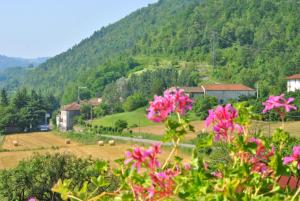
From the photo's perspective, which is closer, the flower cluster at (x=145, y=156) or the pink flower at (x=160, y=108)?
the flower cluster at (x=145, y=156)

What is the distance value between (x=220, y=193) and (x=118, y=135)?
245ft

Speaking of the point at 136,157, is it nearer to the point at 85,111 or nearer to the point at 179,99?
the point at 179,99

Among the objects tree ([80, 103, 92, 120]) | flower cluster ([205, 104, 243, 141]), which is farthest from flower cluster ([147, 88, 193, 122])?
tree ([80, 103, 92, 120])

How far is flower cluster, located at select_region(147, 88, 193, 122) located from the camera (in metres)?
3.00

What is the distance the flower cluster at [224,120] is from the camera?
122 inches

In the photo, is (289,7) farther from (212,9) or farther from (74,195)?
(74,195)

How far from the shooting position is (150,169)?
2.91m

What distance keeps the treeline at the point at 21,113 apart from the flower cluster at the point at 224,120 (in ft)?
346

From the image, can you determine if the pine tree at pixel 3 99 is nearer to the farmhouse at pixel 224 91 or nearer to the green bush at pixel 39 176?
the farmhouse at pixel 224 91

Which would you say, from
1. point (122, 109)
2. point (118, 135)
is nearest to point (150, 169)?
point (118, 135)

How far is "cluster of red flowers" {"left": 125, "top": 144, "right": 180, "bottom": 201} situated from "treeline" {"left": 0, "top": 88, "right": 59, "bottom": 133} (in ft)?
346

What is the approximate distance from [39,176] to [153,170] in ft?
62.2

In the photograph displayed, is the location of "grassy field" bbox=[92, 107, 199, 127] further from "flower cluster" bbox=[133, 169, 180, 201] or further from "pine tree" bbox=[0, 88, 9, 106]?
"flower cluster" bbox=[133, 169, 180, 201]

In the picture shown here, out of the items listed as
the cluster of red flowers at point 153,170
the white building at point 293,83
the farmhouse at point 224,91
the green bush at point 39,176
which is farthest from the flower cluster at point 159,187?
the farmhouse at point 224,91
